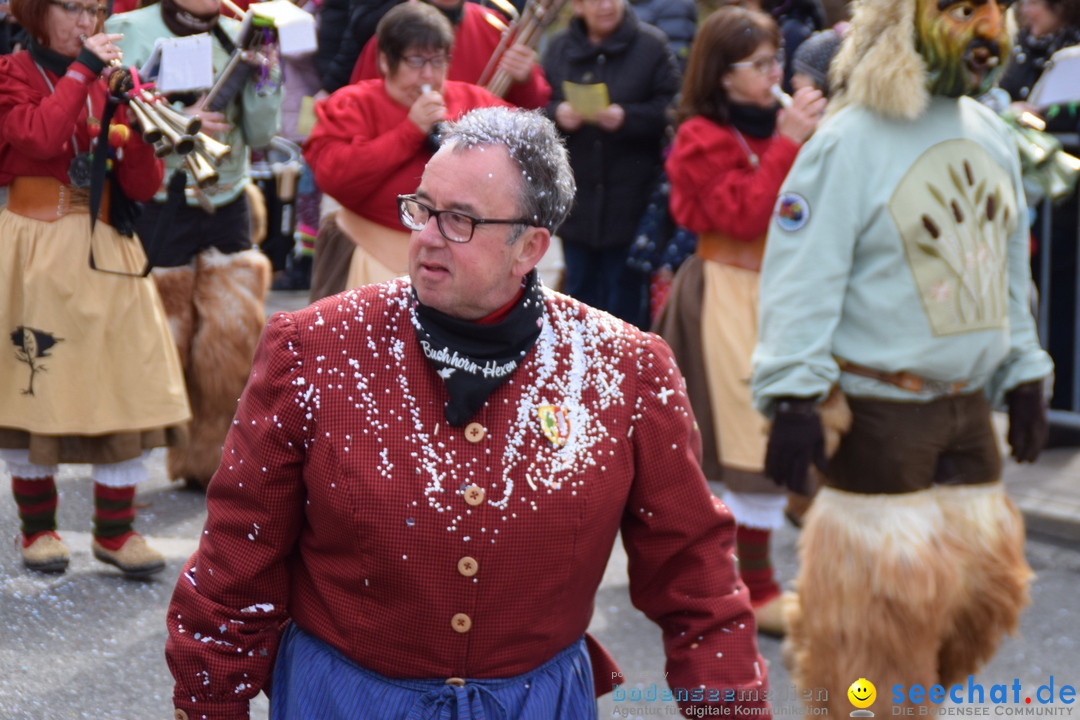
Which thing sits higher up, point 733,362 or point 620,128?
point 620,128

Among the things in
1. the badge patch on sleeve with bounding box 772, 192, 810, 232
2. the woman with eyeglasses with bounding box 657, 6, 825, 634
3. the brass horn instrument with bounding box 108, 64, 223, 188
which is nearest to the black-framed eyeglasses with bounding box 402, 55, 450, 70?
the brass horn instrument with bounding box 108, 64, 223, 188

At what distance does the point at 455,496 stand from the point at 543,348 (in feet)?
0.96

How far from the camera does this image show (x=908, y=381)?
137 inches

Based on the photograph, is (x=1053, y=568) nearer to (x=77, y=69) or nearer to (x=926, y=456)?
(x=926, y=456)

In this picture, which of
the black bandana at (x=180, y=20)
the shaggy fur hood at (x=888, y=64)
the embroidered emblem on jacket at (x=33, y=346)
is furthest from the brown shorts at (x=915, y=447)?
the black bandana at (x=180, y=20)

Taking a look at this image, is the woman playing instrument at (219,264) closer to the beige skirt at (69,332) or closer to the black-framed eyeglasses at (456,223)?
the beige skirt at (69,332)

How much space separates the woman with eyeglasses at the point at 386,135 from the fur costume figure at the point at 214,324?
0.88 m

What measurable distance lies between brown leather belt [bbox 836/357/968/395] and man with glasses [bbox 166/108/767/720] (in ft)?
3.96

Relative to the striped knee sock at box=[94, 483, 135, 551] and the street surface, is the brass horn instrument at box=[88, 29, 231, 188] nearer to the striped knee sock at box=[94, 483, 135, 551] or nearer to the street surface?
the striped knee sock at box=[94, 483, 135, 551]

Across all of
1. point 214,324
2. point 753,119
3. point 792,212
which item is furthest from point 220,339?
point 792,212

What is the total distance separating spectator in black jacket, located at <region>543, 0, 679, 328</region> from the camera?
6.45 m

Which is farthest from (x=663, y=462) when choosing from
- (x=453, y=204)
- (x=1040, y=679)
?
(x=1040, y=679)

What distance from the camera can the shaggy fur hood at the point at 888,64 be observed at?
3.38 metres

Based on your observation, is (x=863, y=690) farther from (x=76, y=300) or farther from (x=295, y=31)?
(x=295, y=31)
